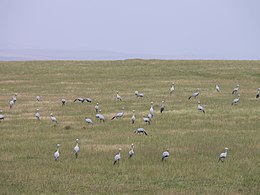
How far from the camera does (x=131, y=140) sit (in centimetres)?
2955

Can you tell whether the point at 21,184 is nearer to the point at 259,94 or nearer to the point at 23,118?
the point at 23,118

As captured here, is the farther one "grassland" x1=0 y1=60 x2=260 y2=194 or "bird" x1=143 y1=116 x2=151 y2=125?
"bird" x1=143 y1=116 x2=151 y2=125

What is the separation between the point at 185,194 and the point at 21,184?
5.90 metres

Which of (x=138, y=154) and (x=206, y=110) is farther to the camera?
(x=206, y=110)

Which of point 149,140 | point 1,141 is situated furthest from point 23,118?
point 149,140

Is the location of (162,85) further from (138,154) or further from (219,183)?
(219,183)

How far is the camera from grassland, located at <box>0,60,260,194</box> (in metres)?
20.7

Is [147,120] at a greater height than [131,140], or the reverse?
[147,120]

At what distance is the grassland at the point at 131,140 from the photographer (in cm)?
2073

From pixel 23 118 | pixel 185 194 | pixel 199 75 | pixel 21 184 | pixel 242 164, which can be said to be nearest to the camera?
pixel 185 194

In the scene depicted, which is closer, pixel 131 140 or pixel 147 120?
pixel 131 140

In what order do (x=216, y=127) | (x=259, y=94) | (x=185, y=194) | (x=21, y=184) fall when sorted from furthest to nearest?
(x=259, y=94)
(x=216, y=127)
(x=21, y=184)
(x=185, y=194)

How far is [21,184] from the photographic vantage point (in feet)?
67.2

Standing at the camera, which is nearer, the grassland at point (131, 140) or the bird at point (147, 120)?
the grassland at point (131, 140)
